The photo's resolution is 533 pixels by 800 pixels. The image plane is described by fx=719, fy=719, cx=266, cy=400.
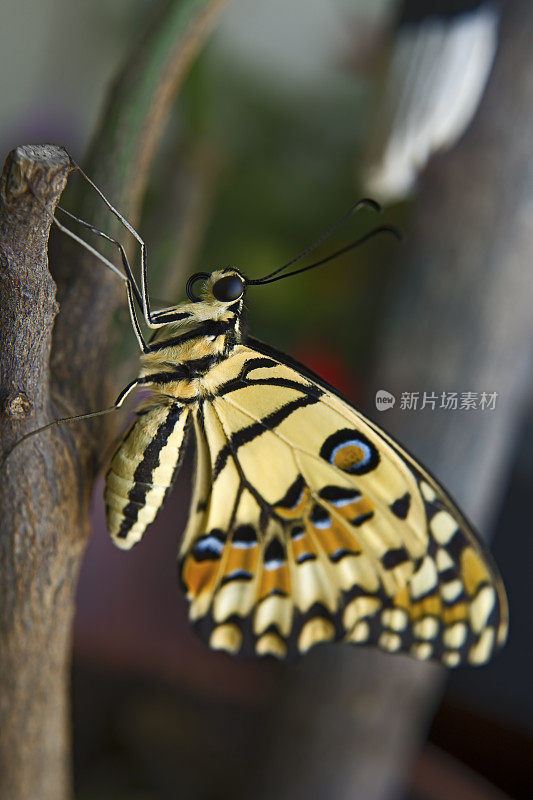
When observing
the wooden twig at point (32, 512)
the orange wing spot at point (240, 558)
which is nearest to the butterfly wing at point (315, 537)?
the orange wing spot at point (240, 558)

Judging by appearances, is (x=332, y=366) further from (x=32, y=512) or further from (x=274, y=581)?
(x=32, y=512)

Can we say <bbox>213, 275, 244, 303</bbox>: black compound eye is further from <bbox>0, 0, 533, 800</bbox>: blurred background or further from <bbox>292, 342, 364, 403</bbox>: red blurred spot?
<bbox>292, 342, 364, 403</bbox>: red blurred spot

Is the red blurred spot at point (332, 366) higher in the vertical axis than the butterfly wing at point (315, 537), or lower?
higher

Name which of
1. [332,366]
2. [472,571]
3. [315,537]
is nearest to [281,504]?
[315,537]

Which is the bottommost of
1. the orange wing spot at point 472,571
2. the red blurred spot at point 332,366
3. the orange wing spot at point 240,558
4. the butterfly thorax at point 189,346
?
the orange wing spot at point 240,558

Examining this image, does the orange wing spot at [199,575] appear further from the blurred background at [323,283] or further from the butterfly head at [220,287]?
the butterfly head at [220,287]
